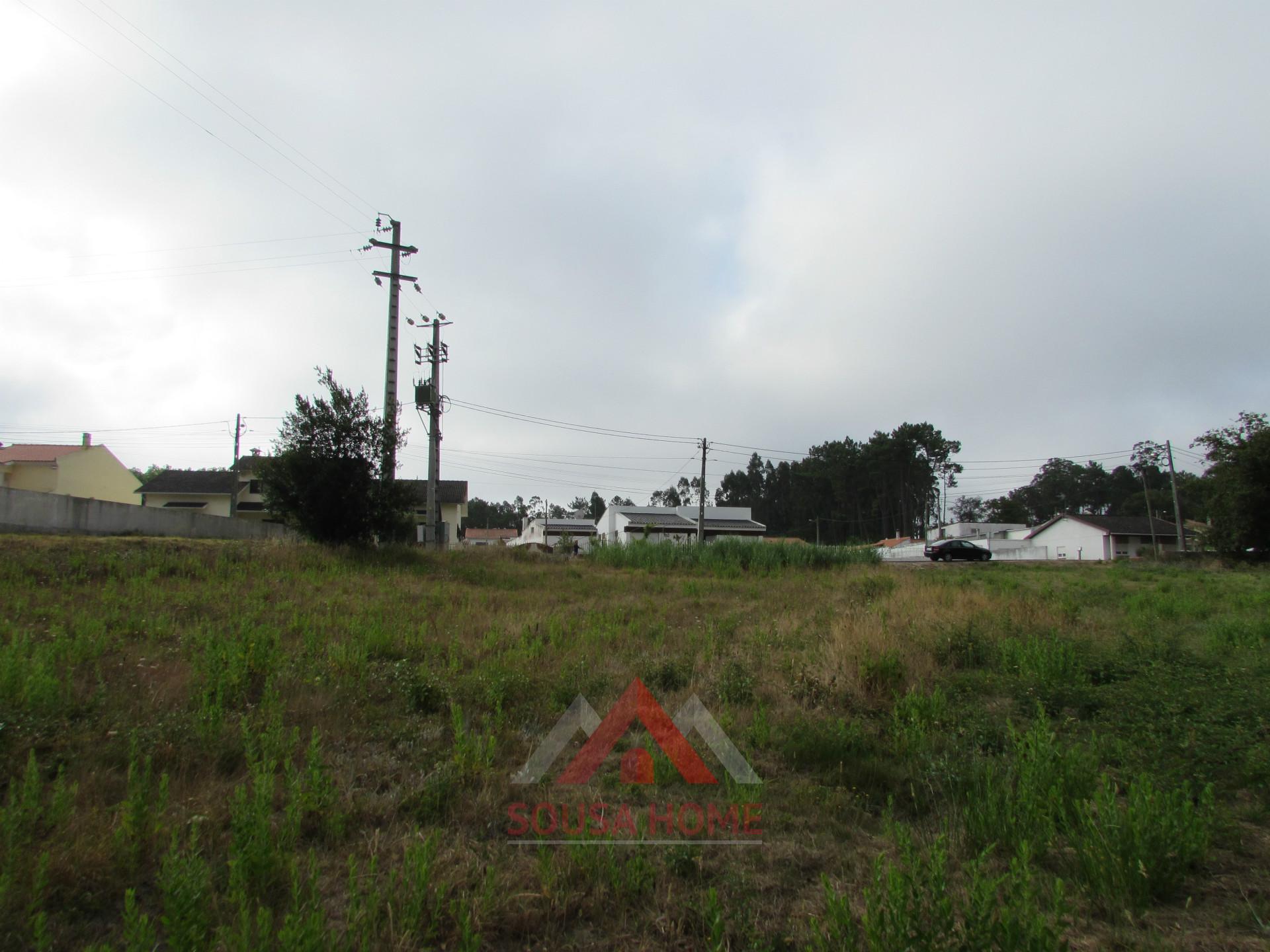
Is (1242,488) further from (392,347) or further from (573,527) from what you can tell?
(573,527)

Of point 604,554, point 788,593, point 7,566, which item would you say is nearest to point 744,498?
point 604,554

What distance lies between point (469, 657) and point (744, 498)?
100477 millimetres

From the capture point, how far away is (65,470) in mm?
35312

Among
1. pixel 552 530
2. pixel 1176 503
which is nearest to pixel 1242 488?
pixel 1176 503

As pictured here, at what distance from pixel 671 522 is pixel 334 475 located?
4734 centimetres

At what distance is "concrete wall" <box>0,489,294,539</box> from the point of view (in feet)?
52.0

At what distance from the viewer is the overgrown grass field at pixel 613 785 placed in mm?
2539

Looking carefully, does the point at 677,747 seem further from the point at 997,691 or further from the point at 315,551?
the point at 315,551

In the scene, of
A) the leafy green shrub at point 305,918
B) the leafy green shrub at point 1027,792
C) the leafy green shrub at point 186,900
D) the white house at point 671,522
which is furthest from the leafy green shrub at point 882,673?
the white house at point 671,522

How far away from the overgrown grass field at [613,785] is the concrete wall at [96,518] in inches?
425

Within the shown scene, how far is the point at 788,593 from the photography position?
1463cm

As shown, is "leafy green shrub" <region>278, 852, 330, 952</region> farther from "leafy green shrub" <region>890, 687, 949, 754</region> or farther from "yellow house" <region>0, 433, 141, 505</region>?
"yellow house" <region>0, 433, 141, 505</region>

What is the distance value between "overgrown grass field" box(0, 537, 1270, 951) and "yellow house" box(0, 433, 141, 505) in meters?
35.9

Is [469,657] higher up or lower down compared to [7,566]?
lower down
